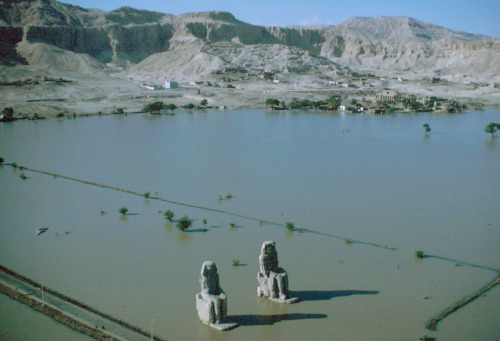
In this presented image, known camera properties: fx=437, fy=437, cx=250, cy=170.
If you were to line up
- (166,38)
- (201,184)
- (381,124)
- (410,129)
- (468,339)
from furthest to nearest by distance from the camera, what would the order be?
(166,38) → (381,124) → (410,129) → (201,184) → (468,339)

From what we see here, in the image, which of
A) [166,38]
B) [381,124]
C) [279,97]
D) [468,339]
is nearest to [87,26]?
[166,38]

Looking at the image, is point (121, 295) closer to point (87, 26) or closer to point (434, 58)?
point (87, 26)

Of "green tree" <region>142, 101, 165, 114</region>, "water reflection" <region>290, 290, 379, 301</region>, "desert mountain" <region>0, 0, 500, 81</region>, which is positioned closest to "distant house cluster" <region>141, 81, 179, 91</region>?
"desert mountain" <region>0, 0, 500, 81</region>

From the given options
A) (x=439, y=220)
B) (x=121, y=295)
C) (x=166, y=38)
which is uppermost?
(x=166, y=38)

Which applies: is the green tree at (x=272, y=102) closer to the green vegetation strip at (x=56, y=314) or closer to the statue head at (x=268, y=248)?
the statue head at (x=268, y=248)

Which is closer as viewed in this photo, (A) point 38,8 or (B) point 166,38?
(A) point 38,8
